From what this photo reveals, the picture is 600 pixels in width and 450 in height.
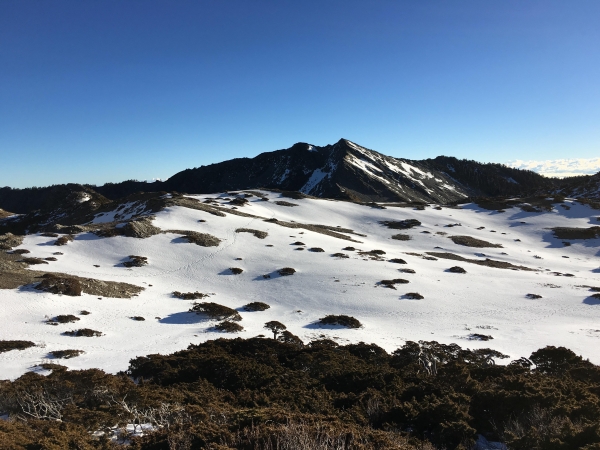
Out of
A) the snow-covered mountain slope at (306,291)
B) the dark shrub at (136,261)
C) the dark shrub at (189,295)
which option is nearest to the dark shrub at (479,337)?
the snow-covered mountain slope at (306,291)

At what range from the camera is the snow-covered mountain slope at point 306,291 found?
19789 millimetres

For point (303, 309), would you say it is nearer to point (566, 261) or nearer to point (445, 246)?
point (445, 246)

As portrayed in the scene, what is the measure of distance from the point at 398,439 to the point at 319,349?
30.0 feet

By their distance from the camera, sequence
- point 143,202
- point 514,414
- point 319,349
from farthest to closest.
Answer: point 143,202, point 319,349, point 514,414

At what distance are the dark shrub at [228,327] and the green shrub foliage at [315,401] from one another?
183 inches

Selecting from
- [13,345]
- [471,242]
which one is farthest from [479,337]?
[471,242]

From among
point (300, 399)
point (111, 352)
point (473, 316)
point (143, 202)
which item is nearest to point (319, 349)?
point (300, 399)

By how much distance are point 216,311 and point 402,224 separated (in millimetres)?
48160

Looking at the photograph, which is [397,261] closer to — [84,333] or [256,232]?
[256,232]

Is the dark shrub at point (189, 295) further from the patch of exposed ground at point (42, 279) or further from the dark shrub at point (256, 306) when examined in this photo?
the dark shrub at point (256, 306)

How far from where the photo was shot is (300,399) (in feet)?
35.7

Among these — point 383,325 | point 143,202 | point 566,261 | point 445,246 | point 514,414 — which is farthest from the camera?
point 143,202

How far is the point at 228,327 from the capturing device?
21.9m

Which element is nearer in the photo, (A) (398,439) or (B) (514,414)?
(A) (398,439)
